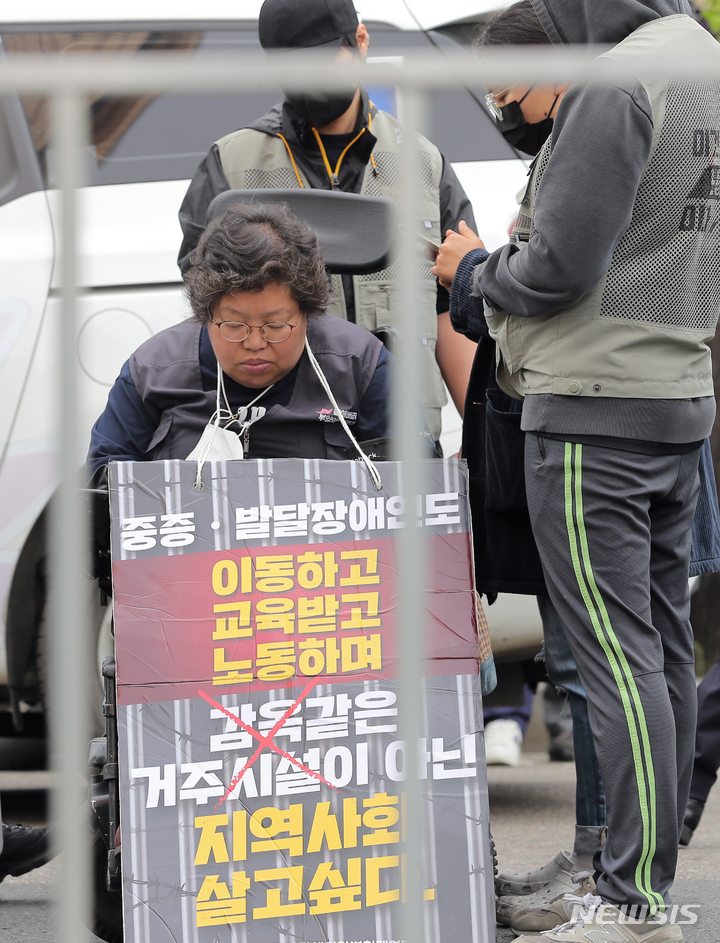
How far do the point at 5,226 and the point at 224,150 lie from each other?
690 millimetres

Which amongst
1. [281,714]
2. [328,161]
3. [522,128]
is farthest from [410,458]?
[328,161]

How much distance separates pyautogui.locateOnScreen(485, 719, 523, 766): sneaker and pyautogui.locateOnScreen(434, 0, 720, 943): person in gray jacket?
5.99 feet

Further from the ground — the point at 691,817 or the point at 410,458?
the point at 410,458

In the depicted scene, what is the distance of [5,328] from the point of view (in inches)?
122

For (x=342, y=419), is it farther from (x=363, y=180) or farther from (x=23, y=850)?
(x=23, y=850)

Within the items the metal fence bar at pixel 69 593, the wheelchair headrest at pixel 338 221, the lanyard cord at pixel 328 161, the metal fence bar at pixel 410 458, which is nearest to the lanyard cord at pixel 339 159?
the lanyard cord at pixel 328 161

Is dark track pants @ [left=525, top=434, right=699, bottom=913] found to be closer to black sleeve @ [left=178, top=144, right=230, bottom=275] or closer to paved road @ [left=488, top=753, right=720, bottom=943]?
paved road @ [left=488, top=753, right=720, bottom=943]

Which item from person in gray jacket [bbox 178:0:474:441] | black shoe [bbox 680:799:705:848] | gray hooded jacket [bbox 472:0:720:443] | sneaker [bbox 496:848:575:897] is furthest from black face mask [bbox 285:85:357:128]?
black shoe [bbox 680:799:705:848]

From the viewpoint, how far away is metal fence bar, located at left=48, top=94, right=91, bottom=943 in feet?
4.60

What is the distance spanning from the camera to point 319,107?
2.66 metres

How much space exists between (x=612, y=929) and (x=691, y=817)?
1.07 m

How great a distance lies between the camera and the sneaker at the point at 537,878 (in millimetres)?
2516

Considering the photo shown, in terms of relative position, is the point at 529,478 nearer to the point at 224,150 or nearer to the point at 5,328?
the point at 224,150

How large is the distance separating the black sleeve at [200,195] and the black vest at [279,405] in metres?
0.43
